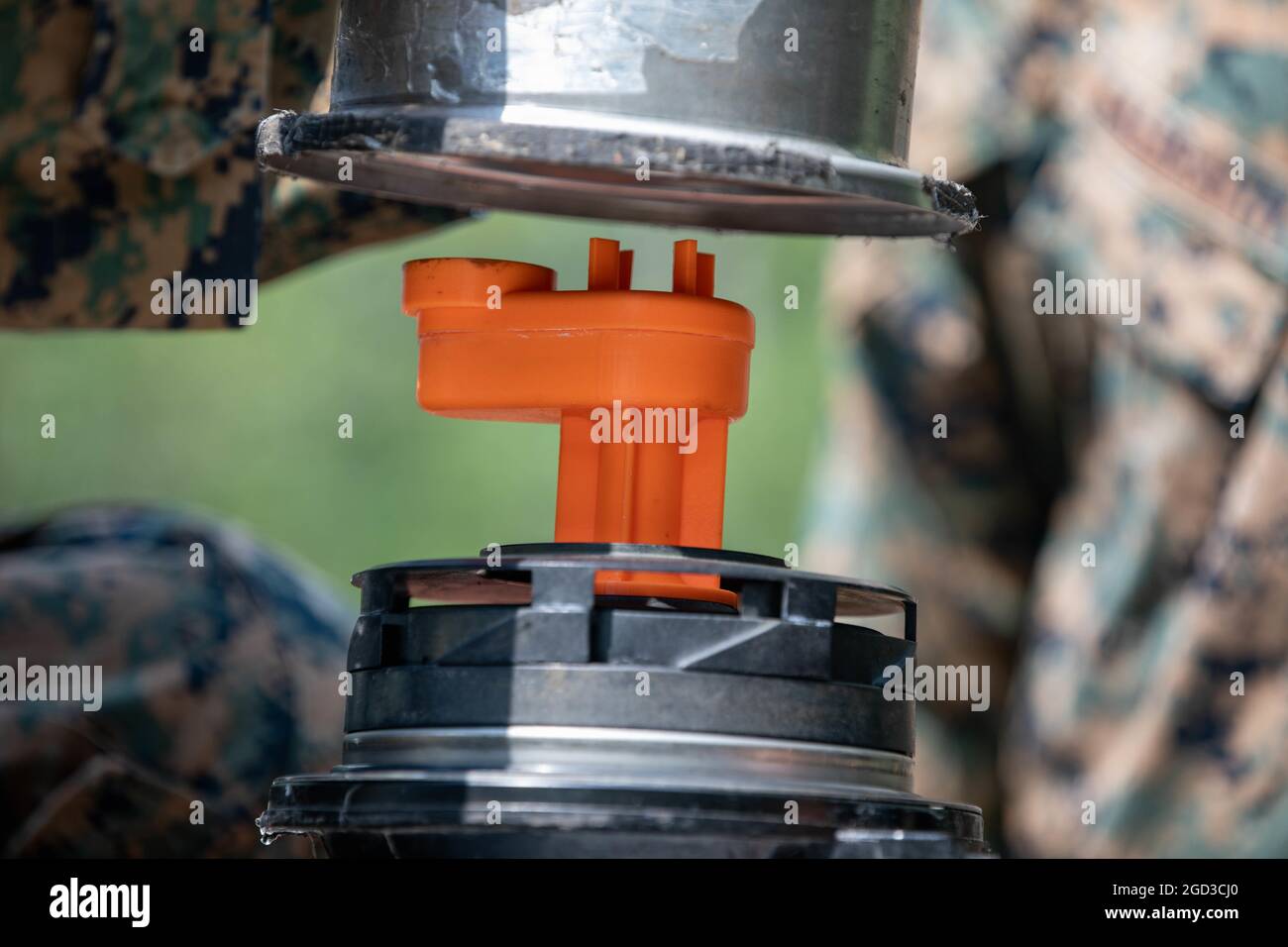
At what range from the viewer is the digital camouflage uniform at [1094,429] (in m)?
3.90

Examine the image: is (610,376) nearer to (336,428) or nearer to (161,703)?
(161,703)

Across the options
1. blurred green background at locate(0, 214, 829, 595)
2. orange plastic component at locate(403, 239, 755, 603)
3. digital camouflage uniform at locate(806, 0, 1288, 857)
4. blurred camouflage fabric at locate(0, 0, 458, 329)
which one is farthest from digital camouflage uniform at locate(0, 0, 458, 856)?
blurred green background at locate(0, 214, 829, 595)

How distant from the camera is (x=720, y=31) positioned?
1.16 meters

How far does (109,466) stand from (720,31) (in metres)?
11.2

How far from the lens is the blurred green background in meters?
11.2

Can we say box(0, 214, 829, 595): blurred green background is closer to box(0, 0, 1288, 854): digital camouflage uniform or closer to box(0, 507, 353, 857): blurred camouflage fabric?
box(0, 0, 1288, 854): digital camouflage uniform

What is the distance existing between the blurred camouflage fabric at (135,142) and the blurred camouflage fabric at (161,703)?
85 cm

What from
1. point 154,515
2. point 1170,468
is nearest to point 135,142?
point 154,515

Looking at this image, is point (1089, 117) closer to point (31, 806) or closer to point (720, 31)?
point (31, 806)

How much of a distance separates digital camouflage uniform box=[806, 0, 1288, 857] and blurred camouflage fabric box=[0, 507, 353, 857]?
5.76ft

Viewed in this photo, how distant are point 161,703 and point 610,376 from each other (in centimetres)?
165

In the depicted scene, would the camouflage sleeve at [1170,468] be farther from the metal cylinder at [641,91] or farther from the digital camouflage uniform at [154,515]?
the metal cylinder at [641,91]

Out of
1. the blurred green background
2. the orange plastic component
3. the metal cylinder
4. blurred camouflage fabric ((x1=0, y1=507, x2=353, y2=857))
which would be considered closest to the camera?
the metal cylinder
